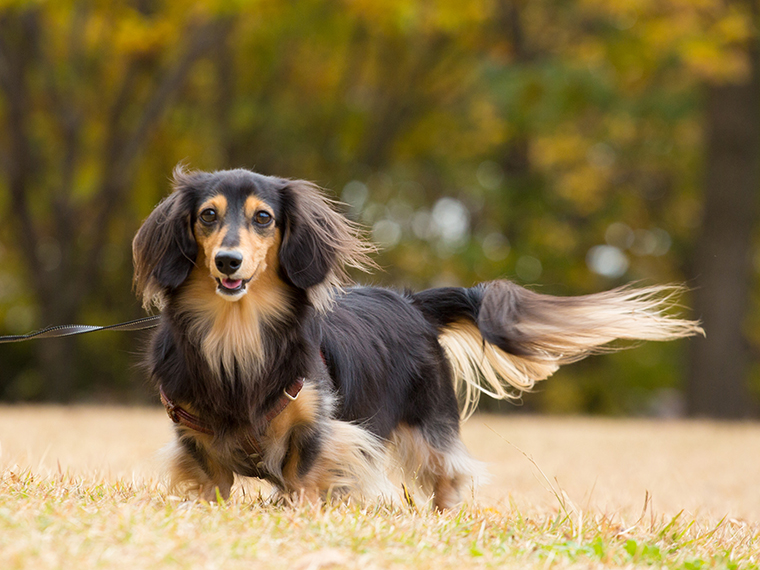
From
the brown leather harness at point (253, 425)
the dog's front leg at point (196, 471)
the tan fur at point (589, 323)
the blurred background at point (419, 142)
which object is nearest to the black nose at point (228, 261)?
the brown leather harness at point (253, 425)

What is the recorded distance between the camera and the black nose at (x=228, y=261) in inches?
122

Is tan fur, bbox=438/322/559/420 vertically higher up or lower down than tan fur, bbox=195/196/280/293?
lower down

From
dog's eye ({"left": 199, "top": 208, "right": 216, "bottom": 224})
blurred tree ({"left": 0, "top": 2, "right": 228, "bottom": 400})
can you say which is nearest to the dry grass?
dog's eye ({"left": 199, "top": 208, "right": 216, "bottom": 224})

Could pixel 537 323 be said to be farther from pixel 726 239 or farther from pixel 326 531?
pixel 726 239

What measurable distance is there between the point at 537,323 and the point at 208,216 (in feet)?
5.15

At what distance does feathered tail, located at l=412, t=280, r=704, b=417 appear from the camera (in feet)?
12.7

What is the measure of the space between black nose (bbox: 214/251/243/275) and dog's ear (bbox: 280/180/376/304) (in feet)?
0.96

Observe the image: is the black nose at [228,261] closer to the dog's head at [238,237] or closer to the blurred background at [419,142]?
the dog's head at [238,237]

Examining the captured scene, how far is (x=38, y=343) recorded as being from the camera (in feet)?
42.1

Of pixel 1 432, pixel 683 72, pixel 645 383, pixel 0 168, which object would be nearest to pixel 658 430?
pixel 683 72

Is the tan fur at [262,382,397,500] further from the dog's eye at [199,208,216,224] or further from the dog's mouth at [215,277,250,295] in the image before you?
the dog's eye at [199,208,216,224]

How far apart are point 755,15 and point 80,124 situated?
9234 millimetres

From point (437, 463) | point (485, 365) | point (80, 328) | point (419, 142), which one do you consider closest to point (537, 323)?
point (485, 365)

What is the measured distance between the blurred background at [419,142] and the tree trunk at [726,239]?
3 cm
